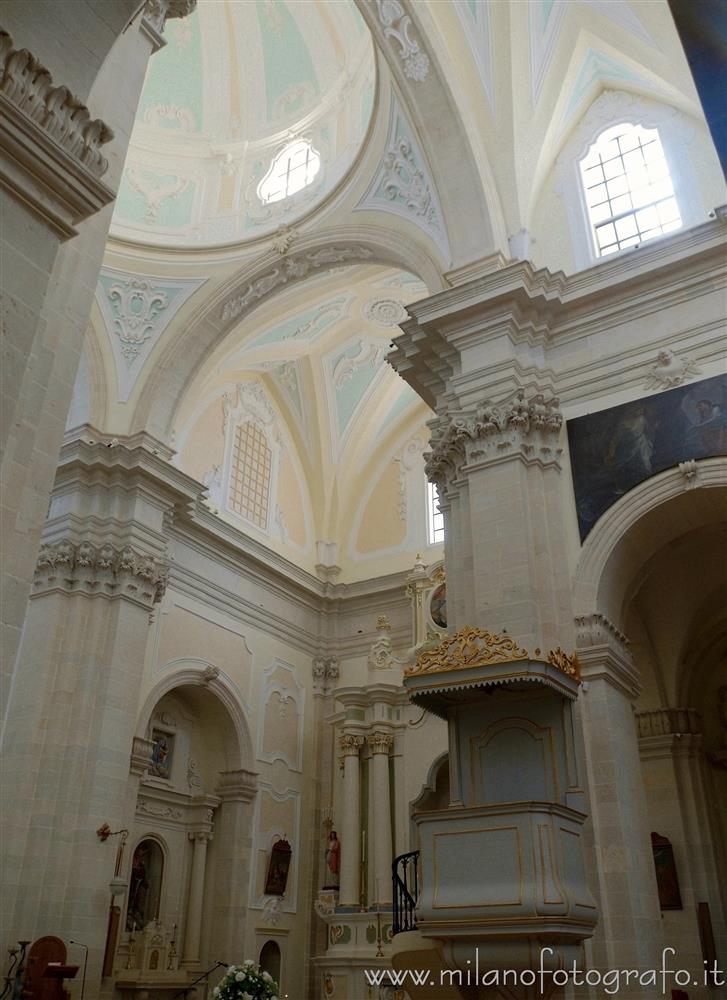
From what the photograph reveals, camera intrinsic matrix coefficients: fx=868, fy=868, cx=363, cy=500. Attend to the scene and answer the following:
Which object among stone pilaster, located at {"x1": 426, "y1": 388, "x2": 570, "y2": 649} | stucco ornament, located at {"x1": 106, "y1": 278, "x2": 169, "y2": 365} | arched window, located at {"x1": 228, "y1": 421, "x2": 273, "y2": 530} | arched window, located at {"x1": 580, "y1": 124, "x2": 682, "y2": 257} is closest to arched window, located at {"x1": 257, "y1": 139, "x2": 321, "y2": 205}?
stucco ornament, located at {"x1": 106, "y1": 278, "x2": 169, "y2": 365}

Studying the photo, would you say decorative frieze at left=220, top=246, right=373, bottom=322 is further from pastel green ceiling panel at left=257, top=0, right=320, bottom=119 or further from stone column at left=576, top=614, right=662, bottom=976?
stone column at left=576, top=614, right=662, bottom=976

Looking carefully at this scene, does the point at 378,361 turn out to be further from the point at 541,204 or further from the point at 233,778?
the point at 233,778

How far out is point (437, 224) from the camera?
41.0ft

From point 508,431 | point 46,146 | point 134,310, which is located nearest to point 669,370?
point 508,431

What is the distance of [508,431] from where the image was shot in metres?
9.91

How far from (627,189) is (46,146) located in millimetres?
9575

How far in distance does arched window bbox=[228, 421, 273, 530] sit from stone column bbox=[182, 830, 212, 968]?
631 centimetres

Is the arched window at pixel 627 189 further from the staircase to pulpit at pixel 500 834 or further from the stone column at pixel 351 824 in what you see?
the stone column at pixel 351 824

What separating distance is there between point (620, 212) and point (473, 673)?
6.99m

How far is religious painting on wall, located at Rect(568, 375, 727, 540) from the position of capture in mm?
9273

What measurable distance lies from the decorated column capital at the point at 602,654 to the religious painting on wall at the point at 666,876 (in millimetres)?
2920

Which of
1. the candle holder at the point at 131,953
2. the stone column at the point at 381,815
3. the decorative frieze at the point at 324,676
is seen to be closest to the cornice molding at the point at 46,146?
the candle holder at the point at 131,953

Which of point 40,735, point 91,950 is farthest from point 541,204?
point 91,950

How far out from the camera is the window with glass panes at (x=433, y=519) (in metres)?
19.1
